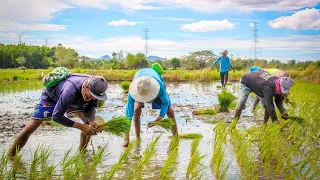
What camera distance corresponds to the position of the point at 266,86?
17.4 ft

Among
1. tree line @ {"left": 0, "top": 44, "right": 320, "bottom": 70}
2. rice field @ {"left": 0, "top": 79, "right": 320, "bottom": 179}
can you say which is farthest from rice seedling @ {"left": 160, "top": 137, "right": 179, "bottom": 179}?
tree line @ {"left": 0, "top": 44, "right": 320, "bottom": 70}

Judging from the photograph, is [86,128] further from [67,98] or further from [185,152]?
[185,152]

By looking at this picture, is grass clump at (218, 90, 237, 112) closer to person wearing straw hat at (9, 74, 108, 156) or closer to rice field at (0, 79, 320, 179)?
rice field at (0, 79, 320, 179)

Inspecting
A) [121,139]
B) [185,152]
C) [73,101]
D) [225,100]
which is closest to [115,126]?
[73,101]

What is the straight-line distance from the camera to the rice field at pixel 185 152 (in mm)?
3600

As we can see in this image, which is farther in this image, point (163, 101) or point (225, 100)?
point (225, 100)

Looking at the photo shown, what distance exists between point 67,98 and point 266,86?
2.80 metres

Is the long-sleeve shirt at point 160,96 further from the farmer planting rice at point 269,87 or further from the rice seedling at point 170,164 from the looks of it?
the farmer planting rice at point 269,87

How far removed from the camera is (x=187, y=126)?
6582mm

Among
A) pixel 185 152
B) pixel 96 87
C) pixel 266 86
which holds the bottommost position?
pixel 185 152

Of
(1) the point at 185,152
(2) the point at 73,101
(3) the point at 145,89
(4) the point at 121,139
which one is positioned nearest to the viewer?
(2) the point at 73,101

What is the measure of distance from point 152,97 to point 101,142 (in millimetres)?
1260

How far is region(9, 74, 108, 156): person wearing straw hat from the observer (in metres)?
3.63

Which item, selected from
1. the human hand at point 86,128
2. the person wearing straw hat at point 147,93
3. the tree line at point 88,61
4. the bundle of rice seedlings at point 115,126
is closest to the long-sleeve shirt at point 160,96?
the person wearing straw hat at point 147,93
